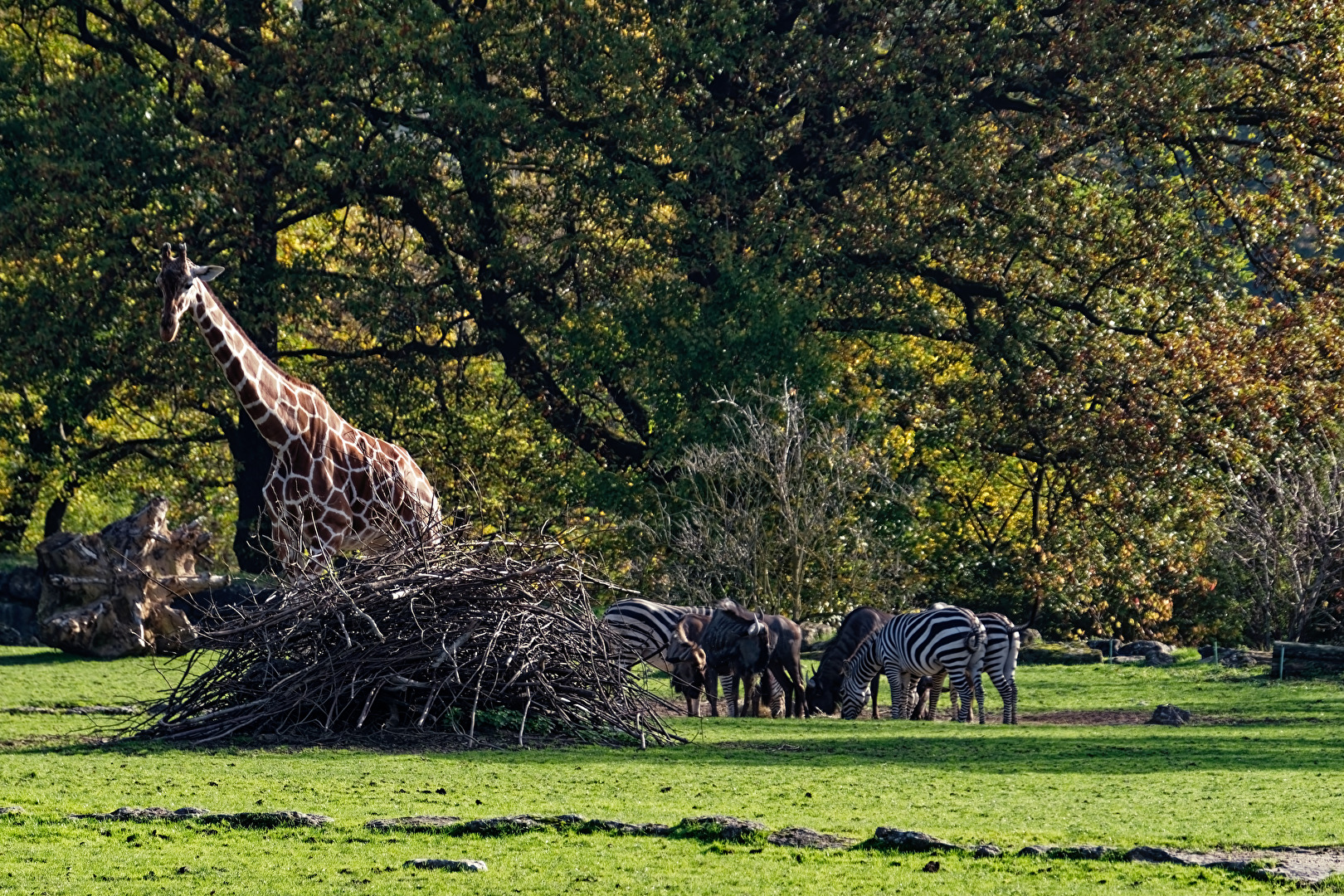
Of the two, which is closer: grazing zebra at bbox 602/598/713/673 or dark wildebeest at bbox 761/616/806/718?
dark wildebeest at bbox 761/616/806/718

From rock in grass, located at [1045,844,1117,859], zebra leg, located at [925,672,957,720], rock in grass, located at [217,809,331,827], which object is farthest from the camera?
zebra leg, located at [925,672,957,720]

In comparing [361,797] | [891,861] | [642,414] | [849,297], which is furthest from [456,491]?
[891,861]

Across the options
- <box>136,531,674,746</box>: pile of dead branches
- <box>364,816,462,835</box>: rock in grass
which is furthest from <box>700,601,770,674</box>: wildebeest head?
<box>364,816,462,835</box>: rock in grass

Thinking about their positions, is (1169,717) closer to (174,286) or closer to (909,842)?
(909,842)

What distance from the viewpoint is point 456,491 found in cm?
3331

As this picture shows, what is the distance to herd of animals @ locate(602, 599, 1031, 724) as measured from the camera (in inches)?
786

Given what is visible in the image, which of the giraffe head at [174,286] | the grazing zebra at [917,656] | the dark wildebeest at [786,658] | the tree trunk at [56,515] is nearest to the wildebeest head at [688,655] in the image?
the dark wildebeest at [786,658]

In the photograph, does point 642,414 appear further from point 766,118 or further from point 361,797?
point 361,797

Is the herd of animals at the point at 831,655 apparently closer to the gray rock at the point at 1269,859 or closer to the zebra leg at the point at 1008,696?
the zebra leg at the point at 1008,696

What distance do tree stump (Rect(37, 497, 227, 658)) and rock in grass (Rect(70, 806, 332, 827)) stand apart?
14087 mm

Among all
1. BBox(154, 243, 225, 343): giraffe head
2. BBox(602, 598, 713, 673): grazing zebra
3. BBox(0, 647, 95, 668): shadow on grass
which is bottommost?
BBox(0, 647, 95, 668): shadow on grass

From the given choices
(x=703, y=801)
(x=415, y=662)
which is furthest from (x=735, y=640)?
(x=703, y=801)

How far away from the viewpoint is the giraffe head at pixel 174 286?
18938 millimetres

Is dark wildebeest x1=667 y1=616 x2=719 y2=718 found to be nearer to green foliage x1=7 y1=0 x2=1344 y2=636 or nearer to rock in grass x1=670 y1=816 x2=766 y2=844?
green foliage x1=7 y1=0 x2=1344 y2=636
